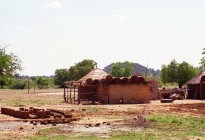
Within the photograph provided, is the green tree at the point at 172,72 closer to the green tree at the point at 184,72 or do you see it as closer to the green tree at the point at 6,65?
the green tree at the point at 184,72

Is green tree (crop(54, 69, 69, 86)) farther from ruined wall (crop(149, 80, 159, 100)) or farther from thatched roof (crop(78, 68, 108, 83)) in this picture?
thatched roof (crop(78, 68, 108, 83))

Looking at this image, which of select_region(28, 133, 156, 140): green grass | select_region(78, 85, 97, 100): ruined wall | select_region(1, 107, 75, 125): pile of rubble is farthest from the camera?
select_region(78, 85, 97, 100): ruined wall

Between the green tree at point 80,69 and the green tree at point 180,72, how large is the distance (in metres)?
22.8

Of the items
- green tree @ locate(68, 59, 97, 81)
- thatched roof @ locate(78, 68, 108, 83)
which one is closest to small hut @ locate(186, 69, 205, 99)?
thatched roof @ locate(78, 68, 108, 83)

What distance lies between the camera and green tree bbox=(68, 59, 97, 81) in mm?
88188

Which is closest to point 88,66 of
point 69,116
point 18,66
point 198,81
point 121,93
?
point 18,66

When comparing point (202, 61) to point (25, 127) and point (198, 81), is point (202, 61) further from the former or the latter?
point (25, 127)

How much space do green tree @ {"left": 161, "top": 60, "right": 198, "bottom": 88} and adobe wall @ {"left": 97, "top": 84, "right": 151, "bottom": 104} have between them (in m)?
31.4

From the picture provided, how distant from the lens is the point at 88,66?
91500mm

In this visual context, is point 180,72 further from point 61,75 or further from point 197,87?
point 61,75

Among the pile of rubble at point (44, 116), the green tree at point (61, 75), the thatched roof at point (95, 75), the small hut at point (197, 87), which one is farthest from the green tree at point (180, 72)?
the pile of rubble at point (44, 116)

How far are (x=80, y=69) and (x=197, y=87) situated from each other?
48027mm

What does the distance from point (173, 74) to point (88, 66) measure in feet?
91.0

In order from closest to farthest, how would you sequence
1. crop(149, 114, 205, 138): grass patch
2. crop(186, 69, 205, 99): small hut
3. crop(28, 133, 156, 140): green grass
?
crop(28, 133, 156, 140): green grass → crop(149, 114, 205, 138): grass patch → crop(186, 69, 205, 99): small hut
